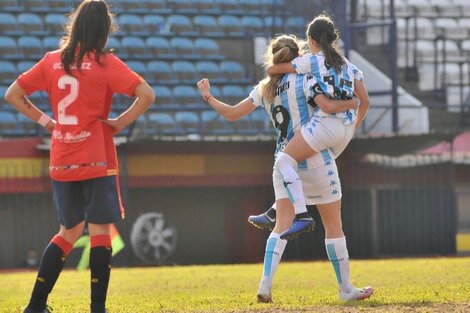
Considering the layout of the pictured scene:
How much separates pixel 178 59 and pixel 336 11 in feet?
10.8

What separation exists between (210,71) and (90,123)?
16742mm

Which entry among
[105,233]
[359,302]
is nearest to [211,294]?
[359,302]

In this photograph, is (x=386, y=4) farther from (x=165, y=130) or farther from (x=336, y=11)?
(x=165, y=130)

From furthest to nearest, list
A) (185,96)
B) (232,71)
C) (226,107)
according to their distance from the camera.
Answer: (232,71) < (185,96) < (226,107)

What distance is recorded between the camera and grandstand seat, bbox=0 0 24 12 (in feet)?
78.2

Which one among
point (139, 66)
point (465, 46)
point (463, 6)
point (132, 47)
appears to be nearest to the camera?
point (139, 66)

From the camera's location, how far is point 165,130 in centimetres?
2161

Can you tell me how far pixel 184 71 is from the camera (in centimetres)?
2348

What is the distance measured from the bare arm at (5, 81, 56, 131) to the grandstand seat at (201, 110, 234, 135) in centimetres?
1403

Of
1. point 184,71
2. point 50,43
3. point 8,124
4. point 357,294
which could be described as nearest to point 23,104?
point 357,294

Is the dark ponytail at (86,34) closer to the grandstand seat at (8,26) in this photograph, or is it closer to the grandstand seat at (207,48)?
the grandstand seat at (8,26)

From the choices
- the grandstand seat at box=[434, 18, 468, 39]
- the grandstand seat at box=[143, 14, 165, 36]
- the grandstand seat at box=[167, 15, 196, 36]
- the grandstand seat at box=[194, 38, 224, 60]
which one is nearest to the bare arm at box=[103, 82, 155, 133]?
the grandstand seat at box=[194, 38, 224, 60]

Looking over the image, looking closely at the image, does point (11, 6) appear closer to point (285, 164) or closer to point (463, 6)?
point (463, 6)

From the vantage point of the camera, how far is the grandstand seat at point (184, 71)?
23.4m
